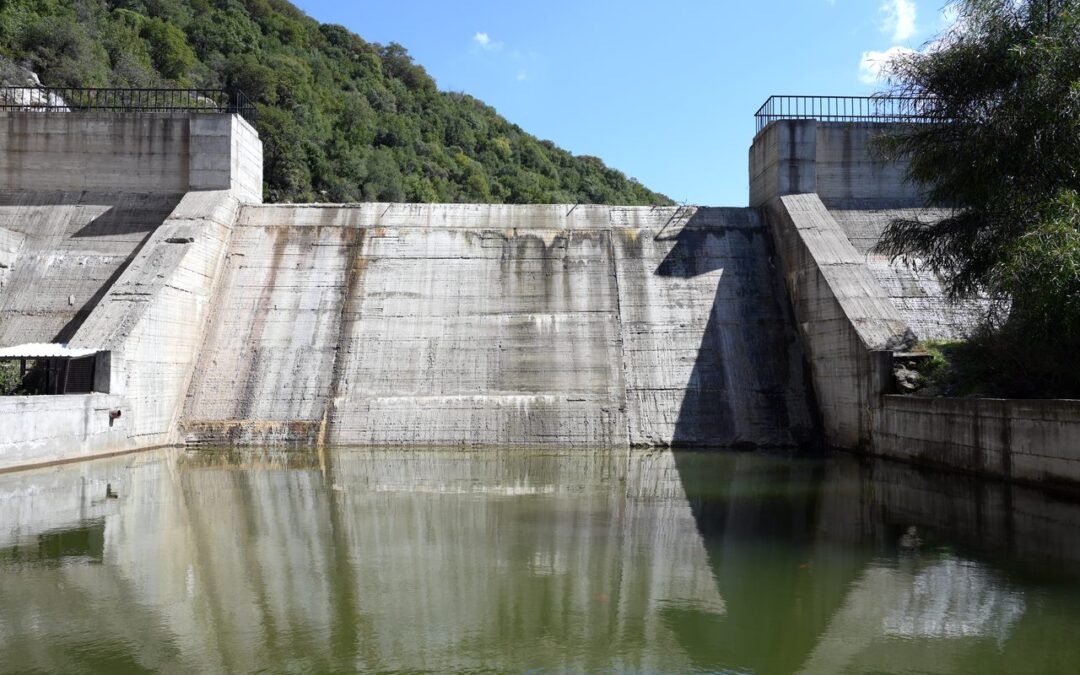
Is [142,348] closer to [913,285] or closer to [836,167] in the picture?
[913,285]

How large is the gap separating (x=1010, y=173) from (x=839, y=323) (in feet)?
15.1

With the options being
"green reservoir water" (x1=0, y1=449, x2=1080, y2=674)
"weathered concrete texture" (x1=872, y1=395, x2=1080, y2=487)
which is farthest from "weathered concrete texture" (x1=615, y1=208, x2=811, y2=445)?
"green reservoir water" (x1=0, y1=449, x2=1080, y2=674)

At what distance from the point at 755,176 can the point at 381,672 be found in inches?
799

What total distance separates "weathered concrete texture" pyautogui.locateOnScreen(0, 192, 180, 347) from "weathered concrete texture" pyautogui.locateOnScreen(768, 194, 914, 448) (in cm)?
1439

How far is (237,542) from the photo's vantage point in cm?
758

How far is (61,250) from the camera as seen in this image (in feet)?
62.0

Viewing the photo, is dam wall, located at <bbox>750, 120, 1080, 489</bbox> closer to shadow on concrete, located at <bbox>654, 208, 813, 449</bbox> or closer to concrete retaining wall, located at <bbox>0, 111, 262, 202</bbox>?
shadow on concrete, located at <bbox>654, 208, 813, 449</bbox>

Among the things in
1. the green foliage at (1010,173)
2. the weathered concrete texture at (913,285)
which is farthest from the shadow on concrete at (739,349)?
Result: the green foliage at (1010,173)

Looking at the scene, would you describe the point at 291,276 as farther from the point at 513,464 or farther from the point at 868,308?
the point at 868,308

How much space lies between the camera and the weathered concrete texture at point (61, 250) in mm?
17219

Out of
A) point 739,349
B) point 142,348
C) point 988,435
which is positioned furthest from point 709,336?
point 142,348

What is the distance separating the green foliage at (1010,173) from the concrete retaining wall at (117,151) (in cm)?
1494

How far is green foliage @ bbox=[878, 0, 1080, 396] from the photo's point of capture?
10.0 m

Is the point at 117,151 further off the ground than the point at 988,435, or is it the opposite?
the point at 117,151
